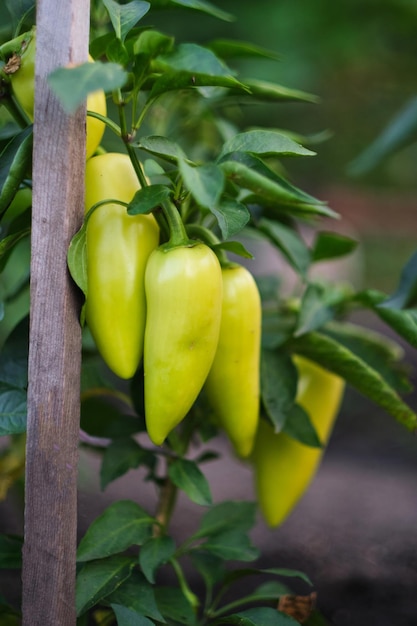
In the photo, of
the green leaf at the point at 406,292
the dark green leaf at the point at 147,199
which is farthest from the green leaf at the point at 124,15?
the green leaf at the point at 406,292

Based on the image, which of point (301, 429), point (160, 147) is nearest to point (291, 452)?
point (301, 429)

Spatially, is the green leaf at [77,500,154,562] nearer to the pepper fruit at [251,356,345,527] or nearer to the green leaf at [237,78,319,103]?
the pepper fruit at [251,356,345,527]

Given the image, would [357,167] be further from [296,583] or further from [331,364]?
[296,583]

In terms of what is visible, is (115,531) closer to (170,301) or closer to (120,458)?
(120,458)

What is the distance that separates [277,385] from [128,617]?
28 cm

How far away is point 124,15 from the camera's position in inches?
20.4

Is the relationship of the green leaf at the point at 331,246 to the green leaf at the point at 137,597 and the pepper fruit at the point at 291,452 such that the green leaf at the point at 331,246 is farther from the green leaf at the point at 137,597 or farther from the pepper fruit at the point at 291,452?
the green leaf at the point at 137,597

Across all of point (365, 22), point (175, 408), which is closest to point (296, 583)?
point (175, 408)

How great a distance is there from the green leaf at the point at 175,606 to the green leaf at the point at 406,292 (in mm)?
311

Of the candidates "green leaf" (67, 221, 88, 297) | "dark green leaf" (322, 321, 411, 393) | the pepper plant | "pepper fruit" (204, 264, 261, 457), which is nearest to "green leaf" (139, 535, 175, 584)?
the pepper plant

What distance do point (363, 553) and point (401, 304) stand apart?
62 cm

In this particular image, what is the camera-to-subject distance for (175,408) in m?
0.53

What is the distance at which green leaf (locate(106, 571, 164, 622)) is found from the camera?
0.56m

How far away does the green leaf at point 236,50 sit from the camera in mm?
627
